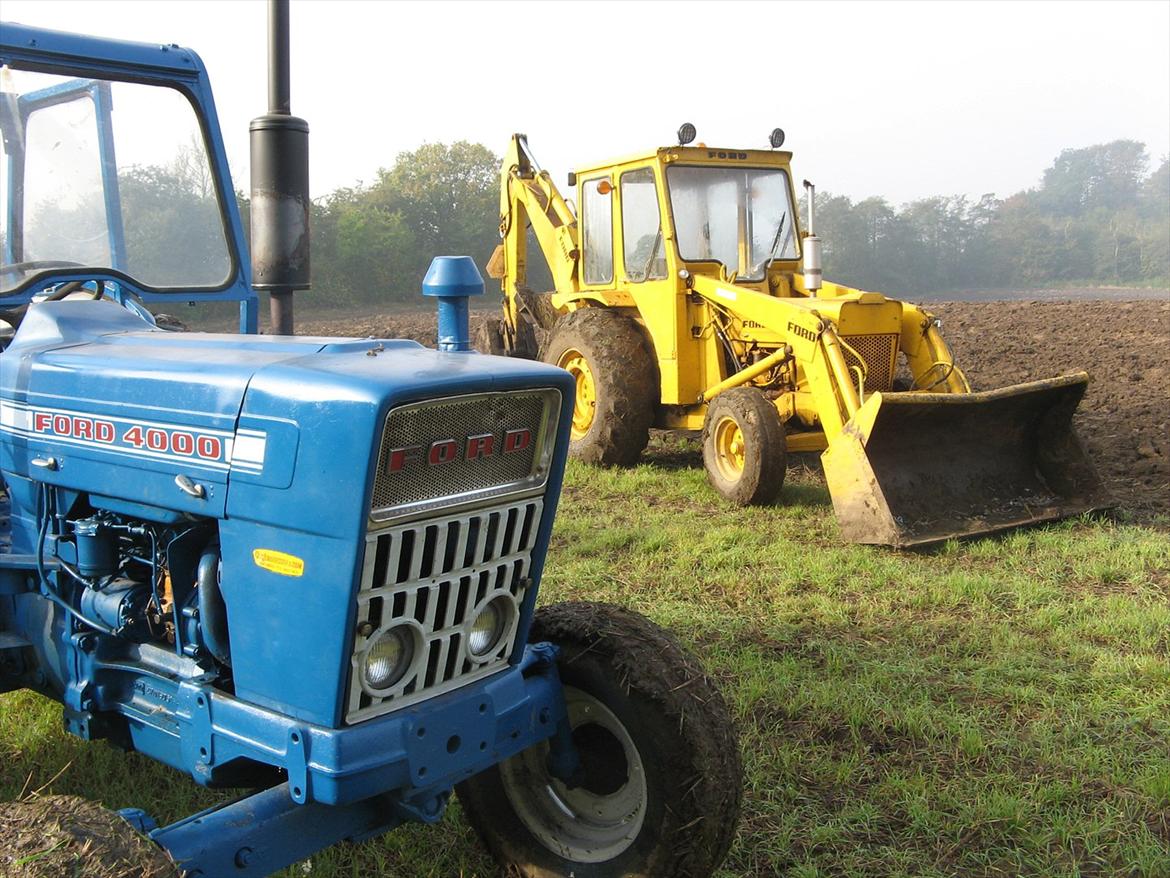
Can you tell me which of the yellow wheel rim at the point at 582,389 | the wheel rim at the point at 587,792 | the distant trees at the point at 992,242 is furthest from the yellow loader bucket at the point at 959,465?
the distant trees at the point at 992,242

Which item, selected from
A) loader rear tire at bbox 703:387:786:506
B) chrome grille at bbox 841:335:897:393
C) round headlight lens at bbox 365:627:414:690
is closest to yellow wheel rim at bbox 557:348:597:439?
loader rear tire at bbox 703:387:786:506

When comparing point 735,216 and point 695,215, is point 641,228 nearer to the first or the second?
point 695,215

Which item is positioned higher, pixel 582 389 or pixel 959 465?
pixel 582 389

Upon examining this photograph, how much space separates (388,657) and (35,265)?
6.26 feet

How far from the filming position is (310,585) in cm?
235

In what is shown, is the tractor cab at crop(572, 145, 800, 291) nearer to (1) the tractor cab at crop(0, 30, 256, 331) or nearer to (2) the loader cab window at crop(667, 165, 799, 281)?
(2) the loader cab window at crop(667, 165, 799, 281)

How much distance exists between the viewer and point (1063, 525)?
650cm

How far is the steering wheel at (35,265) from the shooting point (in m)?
3.47

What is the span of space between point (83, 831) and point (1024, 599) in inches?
170

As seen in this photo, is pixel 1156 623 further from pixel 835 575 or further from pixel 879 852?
pixel 879 852

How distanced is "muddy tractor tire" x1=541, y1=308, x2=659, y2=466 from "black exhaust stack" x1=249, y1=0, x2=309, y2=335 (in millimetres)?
4457

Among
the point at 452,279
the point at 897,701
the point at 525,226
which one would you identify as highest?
the point at 525,226

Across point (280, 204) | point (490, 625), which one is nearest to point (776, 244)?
point (280, 204)

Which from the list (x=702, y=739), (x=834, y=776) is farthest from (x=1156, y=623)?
(x=702, y=739)
